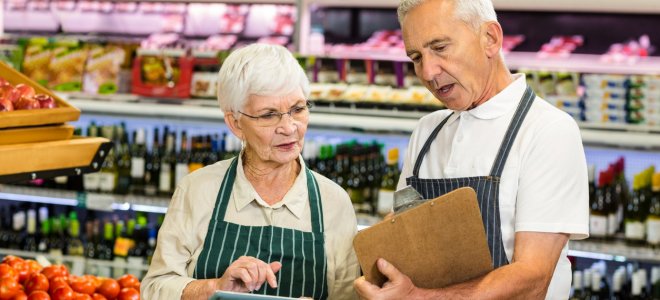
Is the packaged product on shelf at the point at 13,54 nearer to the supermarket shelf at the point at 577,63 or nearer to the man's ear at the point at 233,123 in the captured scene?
the supermarket shelf at the point at 577,63

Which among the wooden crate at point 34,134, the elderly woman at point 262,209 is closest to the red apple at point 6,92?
the wooden crate at point 34,134

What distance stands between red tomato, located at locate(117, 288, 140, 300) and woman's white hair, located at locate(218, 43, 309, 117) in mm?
1234

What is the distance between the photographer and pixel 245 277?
7.12ft

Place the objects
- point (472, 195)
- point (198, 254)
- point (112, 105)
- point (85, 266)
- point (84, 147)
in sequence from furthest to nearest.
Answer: point (112, 105) < point (85, 266) < point (84, 147) < point (198, 254) < point (472, 195)

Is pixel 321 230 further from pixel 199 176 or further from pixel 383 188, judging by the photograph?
pixel 383 188

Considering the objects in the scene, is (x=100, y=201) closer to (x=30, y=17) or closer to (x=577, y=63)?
(x=30, y=17)

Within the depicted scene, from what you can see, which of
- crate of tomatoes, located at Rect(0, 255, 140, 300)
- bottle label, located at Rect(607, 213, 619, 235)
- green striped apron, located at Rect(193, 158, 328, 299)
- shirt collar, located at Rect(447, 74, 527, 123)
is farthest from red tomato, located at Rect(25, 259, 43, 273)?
bottle label, located at Rect(607, 213, 619, 235)

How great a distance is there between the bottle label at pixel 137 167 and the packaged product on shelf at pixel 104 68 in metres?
0.42

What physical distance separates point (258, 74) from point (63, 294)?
1352 mm

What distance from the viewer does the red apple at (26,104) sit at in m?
2.89

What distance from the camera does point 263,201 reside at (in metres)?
2.48

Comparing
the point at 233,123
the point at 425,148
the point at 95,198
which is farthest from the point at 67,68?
the point at 425,148

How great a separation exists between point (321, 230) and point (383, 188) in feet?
8.58

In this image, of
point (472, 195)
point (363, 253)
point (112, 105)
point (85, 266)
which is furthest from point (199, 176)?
point (112, 105)
